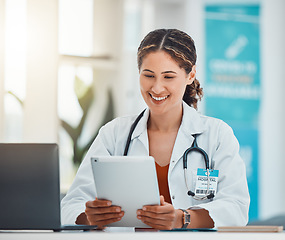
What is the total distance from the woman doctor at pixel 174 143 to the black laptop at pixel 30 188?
0.47 m

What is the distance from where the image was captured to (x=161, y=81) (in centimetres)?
229

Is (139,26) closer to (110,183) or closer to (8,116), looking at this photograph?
(8,116)

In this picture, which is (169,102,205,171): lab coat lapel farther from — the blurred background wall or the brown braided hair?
the blurred background wall

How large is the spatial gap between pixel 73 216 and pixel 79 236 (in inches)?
30.0

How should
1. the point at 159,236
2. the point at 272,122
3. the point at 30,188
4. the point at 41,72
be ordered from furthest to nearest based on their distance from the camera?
1. the point at 272,122
2. the point at 41,72
3. the point at 30,188
4. the point at 159,236

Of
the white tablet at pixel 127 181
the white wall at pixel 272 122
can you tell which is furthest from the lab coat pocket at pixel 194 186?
the white wall at pixel 272 122

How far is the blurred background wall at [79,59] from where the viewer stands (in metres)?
4.54

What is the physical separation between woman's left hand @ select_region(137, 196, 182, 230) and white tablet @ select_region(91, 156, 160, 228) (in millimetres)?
20

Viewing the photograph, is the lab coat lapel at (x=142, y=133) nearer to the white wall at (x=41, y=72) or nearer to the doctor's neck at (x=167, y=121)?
the doctor's neck at (x=167, y=121)

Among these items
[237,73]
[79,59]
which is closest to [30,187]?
[79,59]

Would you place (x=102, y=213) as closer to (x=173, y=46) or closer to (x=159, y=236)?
(x=159, y=236)

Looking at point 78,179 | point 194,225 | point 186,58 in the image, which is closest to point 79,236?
point 194,225

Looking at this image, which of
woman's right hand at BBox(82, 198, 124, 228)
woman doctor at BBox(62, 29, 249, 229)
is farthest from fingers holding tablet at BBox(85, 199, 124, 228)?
woman doctor at BBox(62, 29, 249, 229)

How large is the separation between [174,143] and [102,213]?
644mm
